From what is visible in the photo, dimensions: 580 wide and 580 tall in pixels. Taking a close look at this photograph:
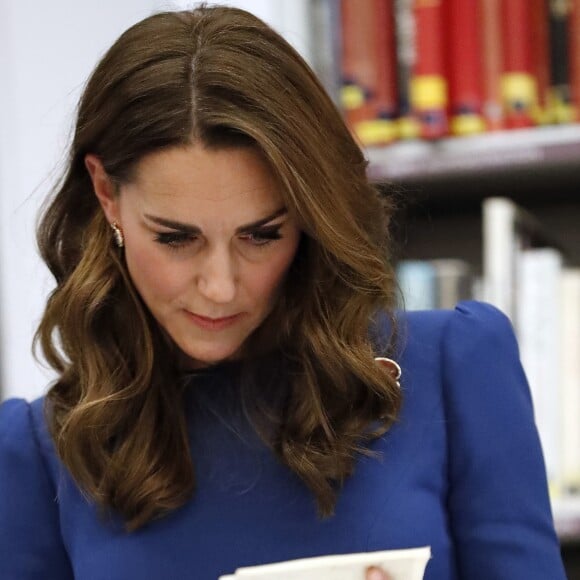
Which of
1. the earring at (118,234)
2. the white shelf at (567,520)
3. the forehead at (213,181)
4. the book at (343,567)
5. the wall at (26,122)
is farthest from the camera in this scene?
the wall at (26,122)

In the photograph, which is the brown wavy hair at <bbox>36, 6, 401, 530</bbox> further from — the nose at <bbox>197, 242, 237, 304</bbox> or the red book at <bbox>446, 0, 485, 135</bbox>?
the red book at <bbox>446, 0, 485, 135</bbox>

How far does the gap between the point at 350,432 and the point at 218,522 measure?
146mm

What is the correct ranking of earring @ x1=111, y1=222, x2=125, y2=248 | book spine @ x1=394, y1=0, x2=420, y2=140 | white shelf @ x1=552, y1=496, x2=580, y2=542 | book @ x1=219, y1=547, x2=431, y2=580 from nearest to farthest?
book @ x1=219, y1=547, x2=431, y2=580 < earring @ x1=111, y1=222, x2=125, y2=248 < white shelf @ x1=552, y1=496, x2=580, y2=542 < book spine @ x1=394, y1=0, x2=420, y2=140

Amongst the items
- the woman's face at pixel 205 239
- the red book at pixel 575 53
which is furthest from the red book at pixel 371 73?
the woman's face at pixel 205 239

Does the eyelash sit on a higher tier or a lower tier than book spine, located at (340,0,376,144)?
lower

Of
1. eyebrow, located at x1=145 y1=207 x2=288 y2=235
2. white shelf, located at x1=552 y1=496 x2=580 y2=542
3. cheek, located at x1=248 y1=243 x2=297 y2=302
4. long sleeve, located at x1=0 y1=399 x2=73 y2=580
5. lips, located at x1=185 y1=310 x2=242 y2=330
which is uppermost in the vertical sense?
eyebrow, located at x1=145 y1=207 x2=288 y2=235

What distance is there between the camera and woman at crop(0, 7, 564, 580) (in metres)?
0.88

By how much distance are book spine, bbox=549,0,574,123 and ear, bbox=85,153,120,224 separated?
0.63 metres

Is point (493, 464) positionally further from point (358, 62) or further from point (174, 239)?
point (358, 62)

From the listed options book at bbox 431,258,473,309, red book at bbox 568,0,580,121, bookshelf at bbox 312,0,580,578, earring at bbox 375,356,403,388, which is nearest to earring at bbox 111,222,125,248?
earring at bbox 375,356,403,388

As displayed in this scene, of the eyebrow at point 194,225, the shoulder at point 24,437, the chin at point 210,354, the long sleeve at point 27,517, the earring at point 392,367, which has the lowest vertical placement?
the long sleeve at point 27,517

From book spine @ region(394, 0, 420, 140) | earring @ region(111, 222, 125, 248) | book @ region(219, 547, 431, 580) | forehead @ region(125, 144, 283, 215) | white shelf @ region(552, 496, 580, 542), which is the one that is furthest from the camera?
book spine @ region(394, 0, 420, 140)

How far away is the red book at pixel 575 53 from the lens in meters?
1.31

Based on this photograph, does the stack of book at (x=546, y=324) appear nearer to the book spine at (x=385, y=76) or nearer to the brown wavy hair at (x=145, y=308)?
the book spine at (x=385, y=76)
